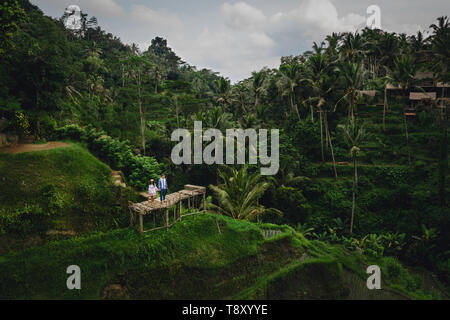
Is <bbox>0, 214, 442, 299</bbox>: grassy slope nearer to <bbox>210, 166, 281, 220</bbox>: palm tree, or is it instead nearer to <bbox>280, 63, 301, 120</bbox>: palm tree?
<bbox>210, 166, 281, 220</bbox>: palm tree

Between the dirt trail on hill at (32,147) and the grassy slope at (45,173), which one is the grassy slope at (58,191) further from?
the dirt trail on hill at (32,147)

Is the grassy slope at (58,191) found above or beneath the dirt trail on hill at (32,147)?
beneath

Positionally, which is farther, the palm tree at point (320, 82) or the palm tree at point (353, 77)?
the palm tree at point (320, 82)

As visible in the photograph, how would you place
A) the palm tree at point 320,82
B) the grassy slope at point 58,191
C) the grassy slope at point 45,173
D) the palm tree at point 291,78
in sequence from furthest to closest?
the palm tree at point 291,78
the palm tree at point 320,82
the grassy slope at point 45,173
the grassy slope at point 58,191

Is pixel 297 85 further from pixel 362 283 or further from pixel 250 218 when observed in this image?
pixel 362 283

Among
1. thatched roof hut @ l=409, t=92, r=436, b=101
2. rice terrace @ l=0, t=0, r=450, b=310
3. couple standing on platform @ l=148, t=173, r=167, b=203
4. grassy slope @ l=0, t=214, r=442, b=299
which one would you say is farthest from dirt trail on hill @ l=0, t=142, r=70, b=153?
thatched roof hut @ l=409, t=92, r=436, b=101

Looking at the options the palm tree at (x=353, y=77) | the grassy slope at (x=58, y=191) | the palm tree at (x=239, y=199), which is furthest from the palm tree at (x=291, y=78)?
the grassy slope at (x=58, y=191)

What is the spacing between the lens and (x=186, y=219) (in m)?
9.70

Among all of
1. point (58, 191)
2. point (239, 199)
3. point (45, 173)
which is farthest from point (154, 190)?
point (239, 199)

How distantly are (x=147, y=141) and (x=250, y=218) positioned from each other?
11302mm

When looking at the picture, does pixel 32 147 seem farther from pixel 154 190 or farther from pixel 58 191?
pixel 154 190

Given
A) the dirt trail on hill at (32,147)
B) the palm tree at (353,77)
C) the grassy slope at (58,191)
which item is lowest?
the grassy slope at (58,191)

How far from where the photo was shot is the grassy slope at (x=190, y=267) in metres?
6.82

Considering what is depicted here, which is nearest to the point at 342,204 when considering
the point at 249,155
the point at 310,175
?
the point at 310,175
